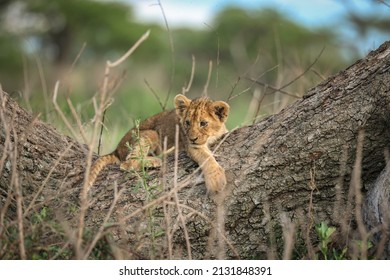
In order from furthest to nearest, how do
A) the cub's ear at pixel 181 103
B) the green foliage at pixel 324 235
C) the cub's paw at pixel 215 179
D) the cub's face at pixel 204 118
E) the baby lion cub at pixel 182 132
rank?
the cub's ear at pixel 181 103, the cub's face at pixel 204 118, the baby lion cub at pixel 182 132, the cub's paw at pixel 215 179, the green foliage at pixel 324 235

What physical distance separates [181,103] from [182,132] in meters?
0.24

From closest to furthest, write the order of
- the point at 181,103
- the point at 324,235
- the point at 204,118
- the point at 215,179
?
the point at 324,235 < the point at 215,179 < the point at 204,118 < the point at 181,103

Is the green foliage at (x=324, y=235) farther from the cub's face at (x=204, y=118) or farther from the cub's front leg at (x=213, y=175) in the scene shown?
the cub's face at (x=204, y=118)

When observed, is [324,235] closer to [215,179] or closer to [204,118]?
[215,179]

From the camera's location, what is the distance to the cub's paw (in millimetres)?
4242

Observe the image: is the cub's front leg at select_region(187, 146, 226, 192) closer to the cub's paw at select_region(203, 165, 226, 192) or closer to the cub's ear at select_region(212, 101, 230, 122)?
the cub's paw at select_region(203, 165, 226, 192)

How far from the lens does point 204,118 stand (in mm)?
5219

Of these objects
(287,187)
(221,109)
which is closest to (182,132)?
(221,109)

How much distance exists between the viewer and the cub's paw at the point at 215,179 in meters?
4.24

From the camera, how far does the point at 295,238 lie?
429 centimetres

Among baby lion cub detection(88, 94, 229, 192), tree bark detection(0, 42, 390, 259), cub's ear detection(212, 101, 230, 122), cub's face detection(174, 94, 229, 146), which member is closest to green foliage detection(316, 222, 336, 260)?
tree bark detection(0, 42, 390, 259)

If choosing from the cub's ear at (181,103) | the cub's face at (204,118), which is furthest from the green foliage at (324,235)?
the cub's ear at (181,103)
